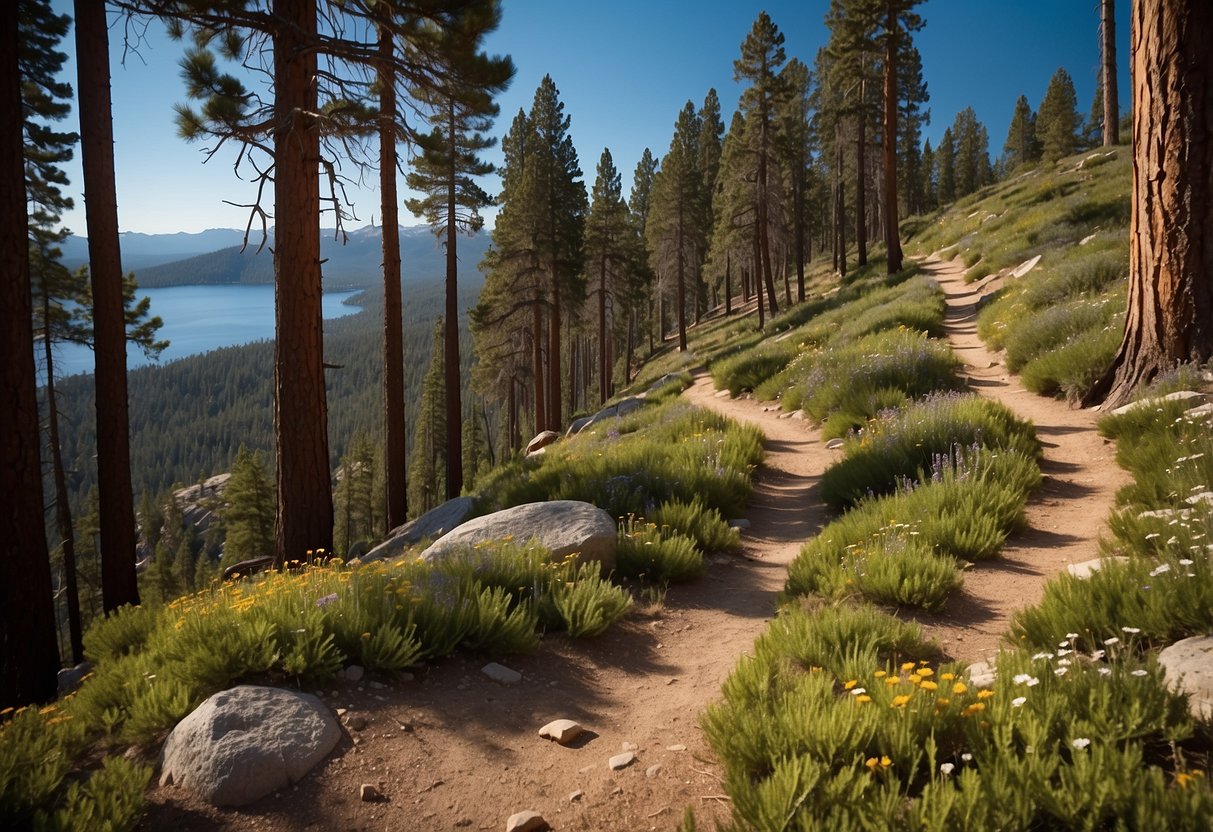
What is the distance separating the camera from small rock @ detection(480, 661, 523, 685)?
380 cm

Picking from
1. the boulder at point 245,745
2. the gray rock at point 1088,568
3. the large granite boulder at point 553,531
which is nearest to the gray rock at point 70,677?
the large granite boulder at point 553,531

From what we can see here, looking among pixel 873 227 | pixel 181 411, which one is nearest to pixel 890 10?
pixel 873 227

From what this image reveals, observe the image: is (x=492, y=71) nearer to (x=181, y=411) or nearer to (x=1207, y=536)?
(x=1207, y=536)

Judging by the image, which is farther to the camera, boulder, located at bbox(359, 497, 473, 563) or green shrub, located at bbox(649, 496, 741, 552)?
boulder, located at bbox(359, 497, 473, 563)

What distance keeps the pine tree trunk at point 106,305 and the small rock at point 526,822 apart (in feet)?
26.8

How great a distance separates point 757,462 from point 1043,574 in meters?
4.05

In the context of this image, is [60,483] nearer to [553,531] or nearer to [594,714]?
[553,531]

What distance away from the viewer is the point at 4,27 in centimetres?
623

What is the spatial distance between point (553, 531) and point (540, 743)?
2333 mm

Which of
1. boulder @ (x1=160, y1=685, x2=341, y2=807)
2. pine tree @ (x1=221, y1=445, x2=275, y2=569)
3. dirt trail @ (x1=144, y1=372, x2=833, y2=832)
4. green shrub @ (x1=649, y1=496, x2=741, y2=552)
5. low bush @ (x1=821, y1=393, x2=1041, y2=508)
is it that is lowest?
pine tree @ (x1=221, y1=445, x2=275, y2=569)

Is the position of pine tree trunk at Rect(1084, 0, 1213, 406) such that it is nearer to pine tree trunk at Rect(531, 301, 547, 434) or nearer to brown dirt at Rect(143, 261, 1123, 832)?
brown dirt at Rect(143, 261, 1123, 832)

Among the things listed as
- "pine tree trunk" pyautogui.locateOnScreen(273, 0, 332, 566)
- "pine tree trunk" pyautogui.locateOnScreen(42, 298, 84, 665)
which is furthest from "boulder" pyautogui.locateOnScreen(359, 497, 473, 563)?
"pine tree trunk" pyautogui.locateOnScreen(42, 298, 84, 665)

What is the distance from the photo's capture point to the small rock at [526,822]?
8.45 ft

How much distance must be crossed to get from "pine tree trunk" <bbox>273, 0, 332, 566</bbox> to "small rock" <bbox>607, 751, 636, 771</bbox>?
18.3ft
